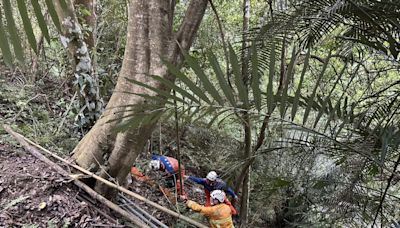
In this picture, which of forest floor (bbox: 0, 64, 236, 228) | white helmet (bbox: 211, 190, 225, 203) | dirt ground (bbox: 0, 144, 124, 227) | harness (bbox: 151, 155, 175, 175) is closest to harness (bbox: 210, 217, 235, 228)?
white helmet (bbox: 211, 190, 225, 203)

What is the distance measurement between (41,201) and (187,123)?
4.07ft

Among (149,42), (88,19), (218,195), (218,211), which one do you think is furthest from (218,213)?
(88,19)

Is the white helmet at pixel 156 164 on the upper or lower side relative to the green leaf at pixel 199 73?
lower

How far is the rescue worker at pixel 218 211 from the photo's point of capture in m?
3.52

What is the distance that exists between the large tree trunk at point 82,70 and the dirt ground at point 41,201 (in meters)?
0.84

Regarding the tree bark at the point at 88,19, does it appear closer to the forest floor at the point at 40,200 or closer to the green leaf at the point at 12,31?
the forest floor at the point at 40,200

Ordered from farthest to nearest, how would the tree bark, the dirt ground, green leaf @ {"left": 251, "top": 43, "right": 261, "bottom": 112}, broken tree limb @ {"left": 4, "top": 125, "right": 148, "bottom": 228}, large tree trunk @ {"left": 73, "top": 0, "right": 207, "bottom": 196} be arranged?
the tree bark, broken tree limb @ {"left": 4, "top": 125, "right": 148, "bottom": 228}, the dirt ground, large tree trunk @ {"left": 73, "top": 0, "right": 207, "bottom": 196}, green leaf @ {"left": 251, "top": 43, "right": 261, "bottom": 112}

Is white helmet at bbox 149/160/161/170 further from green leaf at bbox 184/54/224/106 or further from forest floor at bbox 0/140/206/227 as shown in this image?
green leaf at bbox 184/54/224/106

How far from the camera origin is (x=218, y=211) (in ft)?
11.6

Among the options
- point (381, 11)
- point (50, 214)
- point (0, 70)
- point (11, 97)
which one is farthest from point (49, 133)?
point (381, 11)

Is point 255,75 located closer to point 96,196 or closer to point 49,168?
point 96,196

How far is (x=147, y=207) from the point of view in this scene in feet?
12.2

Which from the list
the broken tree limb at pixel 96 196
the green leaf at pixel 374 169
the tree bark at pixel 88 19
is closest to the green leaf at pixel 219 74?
the green leaf at pixel 374 169

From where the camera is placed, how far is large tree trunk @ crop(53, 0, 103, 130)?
3.59 metres
